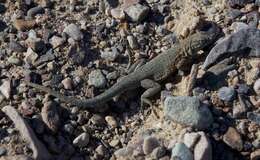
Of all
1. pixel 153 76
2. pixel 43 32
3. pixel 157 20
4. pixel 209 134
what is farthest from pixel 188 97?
pixel 43 32

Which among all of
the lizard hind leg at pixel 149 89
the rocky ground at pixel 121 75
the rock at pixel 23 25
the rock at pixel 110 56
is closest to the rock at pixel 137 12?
the rocky ground at pixel 121 75

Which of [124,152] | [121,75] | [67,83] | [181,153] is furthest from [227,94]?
[67,83]

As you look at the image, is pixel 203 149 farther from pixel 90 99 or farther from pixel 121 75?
pixel 121 75

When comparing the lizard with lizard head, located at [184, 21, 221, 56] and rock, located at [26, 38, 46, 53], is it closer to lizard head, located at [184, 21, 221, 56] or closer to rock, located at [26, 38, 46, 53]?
lizard head, located at [184, 21, 221, 56]

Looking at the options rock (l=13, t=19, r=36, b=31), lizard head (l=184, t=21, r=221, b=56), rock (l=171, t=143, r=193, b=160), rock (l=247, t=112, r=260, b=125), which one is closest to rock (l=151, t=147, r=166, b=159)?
rock (l=171, t=143, r=193, b=160)

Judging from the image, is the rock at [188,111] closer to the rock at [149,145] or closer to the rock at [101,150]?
the rock at [149,145]

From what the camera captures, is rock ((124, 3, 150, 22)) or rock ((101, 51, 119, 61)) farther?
rock ((124, 3, 150, 22))

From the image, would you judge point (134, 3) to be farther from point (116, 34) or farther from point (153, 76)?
point (153, 76)
